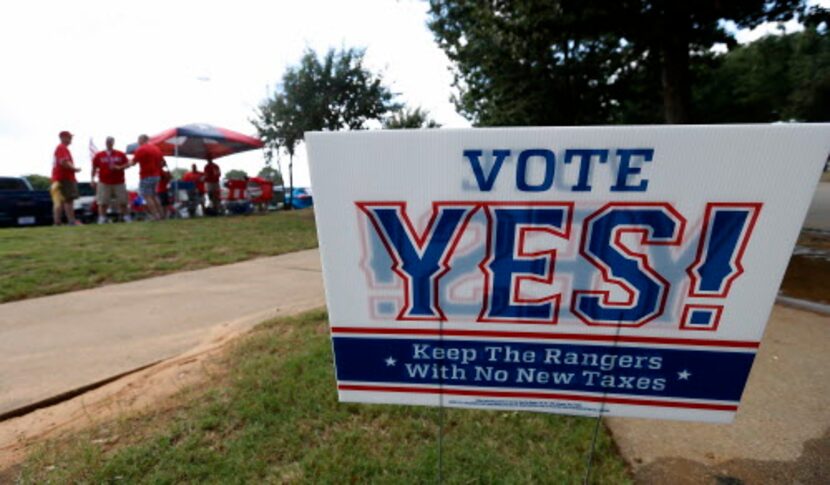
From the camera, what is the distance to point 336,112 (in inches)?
691

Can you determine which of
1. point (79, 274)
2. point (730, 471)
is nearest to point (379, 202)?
point (730, 471)

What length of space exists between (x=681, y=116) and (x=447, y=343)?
8719 millimetres

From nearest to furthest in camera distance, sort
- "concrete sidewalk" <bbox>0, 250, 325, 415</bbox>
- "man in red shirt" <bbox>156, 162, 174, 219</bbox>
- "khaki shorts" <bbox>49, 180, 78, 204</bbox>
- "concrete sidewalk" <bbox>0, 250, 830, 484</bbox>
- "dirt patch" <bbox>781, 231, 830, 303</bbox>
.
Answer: "concrete sidewalk" <bbox>0, 250, 830, 484</bbox>, "concrete sidewalk" <bbox>0, 250, 325, 415</bbox>, "dirt patch" <bbox>781, 231, 830, 303</bbox>, "khaki shorts" <bbox>49, 180, 78, 204</bbox>, "man in red shirt" <bbox>156, 162, 174, 219</bbox>

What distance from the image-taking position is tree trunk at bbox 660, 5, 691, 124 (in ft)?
22.8

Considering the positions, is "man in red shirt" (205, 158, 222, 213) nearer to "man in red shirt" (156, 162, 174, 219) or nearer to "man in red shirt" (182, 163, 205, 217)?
"man in red shirt" (182, 163, 205, 217)

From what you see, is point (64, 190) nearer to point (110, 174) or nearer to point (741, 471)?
point (110, 174)

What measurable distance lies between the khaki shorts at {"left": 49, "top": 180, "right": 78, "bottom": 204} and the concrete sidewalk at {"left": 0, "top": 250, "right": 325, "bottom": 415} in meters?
6.41

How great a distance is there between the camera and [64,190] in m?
9.16

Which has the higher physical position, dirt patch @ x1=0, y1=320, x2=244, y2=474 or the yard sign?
the yard sign

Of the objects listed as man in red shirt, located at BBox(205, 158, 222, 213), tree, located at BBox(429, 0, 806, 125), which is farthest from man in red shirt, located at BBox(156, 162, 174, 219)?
tree, located at BBox(429, 0, 806, 125)

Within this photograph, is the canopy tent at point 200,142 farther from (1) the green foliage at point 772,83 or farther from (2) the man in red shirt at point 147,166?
(1) the green foliage at point 772,83

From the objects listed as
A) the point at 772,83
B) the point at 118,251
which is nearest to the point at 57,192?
the point at 118,251

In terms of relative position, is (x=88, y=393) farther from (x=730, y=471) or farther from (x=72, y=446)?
(x=730, y=471)

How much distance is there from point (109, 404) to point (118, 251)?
448 cm
